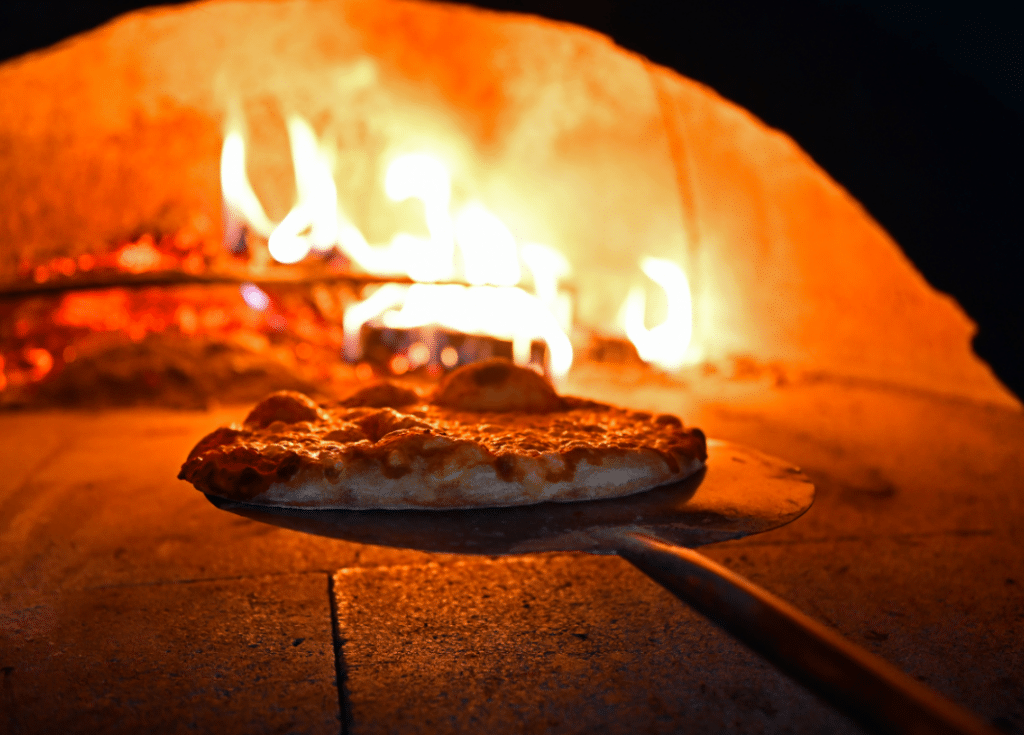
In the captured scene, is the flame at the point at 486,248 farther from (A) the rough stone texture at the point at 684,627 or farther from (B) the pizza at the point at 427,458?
(B) the pizza at the point at 427,458

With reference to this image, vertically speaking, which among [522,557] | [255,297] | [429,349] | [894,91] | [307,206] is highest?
[894,91]

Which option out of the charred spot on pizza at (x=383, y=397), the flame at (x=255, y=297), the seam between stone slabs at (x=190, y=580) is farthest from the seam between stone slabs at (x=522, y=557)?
the flame at (x=255, y=297)

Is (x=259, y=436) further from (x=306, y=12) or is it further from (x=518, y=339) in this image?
(x=306, y=12)

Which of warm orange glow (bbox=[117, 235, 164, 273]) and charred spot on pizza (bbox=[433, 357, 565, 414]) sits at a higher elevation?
warm orange glow (bbox=[117, 235, 164, 273])

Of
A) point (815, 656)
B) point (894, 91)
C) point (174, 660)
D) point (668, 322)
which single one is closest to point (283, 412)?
point (174, 660)

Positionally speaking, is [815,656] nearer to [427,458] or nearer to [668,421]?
[427,458]

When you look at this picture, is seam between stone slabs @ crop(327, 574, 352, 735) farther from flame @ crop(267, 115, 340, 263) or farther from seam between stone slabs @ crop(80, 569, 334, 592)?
flame @ crop(267, 115, 340, 263)

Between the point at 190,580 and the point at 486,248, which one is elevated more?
the point at 486,248

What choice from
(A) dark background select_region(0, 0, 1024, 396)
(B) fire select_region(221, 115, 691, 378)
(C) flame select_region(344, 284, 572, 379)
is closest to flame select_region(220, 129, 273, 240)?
(B) fire select_region(221, 115, 691, 378)
